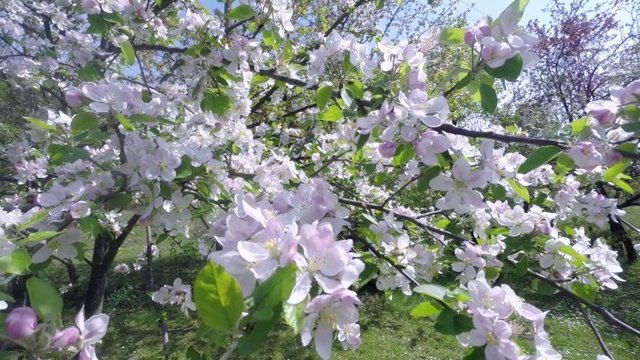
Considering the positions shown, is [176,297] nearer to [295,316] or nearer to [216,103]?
[216,103]

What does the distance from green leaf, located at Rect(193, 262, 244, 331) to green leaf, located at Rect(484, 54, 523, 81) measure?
902 mm

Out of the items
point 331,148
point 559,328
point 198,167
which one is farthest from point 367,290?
point 198,167

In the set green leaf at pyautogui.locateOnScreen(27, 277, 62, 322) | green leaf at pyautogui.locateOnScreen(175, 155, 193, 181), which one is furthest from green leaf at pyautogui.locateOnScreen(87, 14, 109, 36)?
green leaf at pyautogui.locateOnScreen(27, 277, 62, 322)

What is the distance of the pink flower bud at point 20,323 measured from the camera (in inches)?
28.6

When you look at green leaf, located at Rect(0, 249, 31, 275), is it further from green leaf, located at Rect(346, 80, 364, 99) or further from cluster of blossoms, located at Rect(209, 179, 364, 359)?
green leaf, located at Rect(346, 80, 364, 99)

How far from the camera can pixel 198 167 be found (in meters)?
1.58

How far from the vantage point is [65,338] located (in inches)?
30.2

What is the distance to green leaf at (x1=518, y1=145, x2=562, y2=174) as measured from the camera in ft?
3.61

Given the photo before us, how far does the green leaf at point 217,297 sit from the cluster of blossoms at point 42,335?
1.16 feet

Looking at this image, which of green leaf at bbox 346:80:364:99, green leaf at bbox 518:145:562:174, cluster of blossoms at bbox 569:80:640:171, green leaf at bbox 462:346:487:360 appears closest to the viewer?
green leaf at bbox 462:346:487:360

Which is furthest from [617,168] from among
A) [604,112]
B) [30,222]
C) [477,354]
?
[30,222]

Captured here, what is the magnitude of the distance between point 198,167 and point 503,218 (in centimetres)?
122

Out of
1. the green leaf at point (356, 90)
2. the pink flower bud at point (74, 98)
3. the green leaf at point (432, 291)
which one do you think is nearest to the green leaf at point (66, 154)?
the pink flower bud at point (74, 98)

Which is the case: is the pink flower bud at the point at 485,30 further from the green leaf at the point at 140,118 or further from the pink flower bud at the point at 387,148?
the green leaf at the point at 140,118
